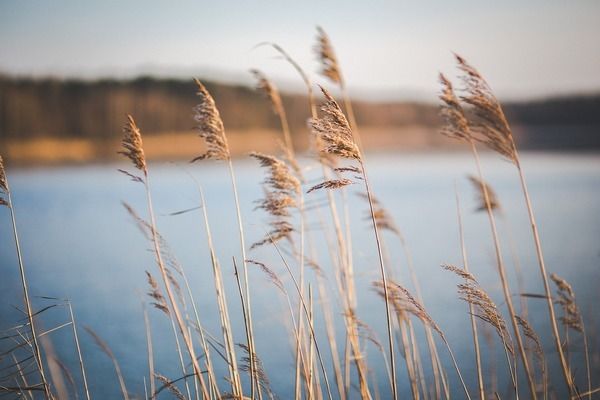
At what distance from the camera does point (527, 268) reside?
7.97 metres

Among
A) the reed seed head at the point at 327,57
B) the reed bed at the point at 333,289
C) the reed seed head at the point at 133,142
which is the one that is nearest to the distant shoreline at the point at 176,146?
the reed bed at the point at 333,289

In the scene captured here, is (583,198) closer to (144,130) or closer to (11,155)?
(11,155)

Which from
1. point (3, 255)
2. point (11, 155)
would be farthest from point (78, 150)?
point (3, 255)

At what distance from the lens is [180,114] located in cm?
3853

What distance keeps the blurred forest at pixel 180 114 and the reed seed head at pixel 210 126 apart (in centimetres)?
3048

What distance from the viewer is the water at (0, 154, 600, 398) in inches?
203

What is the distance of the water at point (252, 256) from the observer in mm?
5164

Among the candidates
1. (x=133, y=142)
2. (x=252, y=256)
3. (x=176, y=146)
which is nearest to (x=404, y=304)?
(x=133, y=142)

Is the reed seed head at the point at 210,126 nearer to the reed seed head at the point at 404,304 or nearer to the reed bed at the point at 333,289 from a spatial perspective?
the reed bed at the point at 333,289

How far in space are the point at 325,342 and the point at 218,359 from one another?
1326mm

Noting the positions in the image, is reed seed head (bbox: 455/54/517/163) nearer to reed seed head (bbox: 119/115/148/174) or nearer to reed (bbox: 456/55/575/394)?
reed (bbox: 456/55/575/394)

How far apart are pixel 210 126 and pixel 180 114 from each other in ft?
126

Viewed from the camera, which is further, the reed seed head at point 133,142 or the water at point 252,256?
the water at point 252,256

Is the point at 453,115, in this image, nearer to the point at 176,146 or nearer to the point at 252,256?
the point at 252,256
